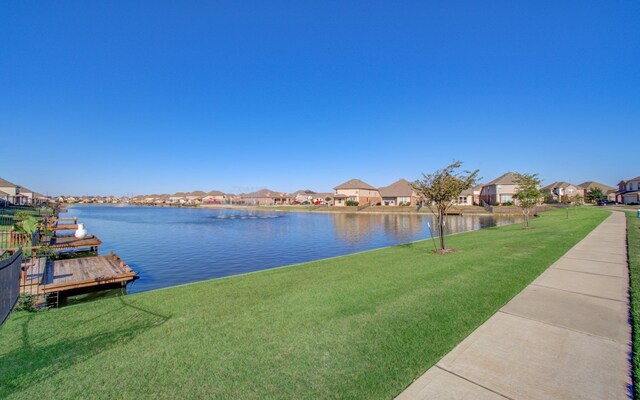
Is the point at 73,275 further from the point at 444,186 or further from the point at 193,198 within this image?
the point at 193,198

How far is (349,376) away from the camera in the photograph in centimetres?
358

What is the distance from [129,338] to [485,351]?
5.47 metres

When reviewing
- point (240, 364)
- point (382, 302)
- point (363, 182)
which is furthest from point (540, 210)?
point (240, 364)

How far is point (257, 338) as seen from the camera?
4688mm

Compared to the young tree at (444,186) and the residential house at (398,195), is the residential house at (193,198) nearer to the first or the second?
the residential house at (398,195)

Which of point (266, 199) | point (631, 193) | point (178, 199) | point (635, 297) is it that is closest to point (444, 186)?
point (635, 297)

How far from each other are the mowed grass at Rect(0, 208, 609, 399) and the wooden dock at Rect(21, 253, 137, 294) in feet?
14.9

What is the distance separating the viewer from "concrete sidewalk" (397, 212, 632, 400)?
324 centimetres

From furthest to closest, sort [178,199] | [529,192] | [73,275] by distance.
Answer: [178,199] < [529,192] < [73,275]

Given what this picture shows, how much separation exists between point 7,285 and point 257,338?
316 cm

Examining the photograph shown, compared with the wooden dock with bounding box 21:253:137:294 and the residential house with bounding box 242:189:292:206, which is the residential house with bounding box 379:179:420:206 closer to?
the residential house with bounding box 242:189:292:206

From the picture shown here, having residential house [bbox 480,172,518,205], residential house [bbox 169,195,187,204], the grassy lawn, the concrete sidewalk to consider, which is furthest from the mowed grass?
residential house [bbox 169,195,187,204]

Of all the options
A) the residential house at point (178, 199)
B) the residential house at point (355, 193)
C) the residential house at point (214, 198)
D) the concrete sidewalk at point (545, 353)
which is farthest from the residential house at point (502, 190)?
the residential house at point (178, 199)

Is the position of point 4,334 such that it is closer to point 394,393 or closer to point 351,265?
point 394,393
